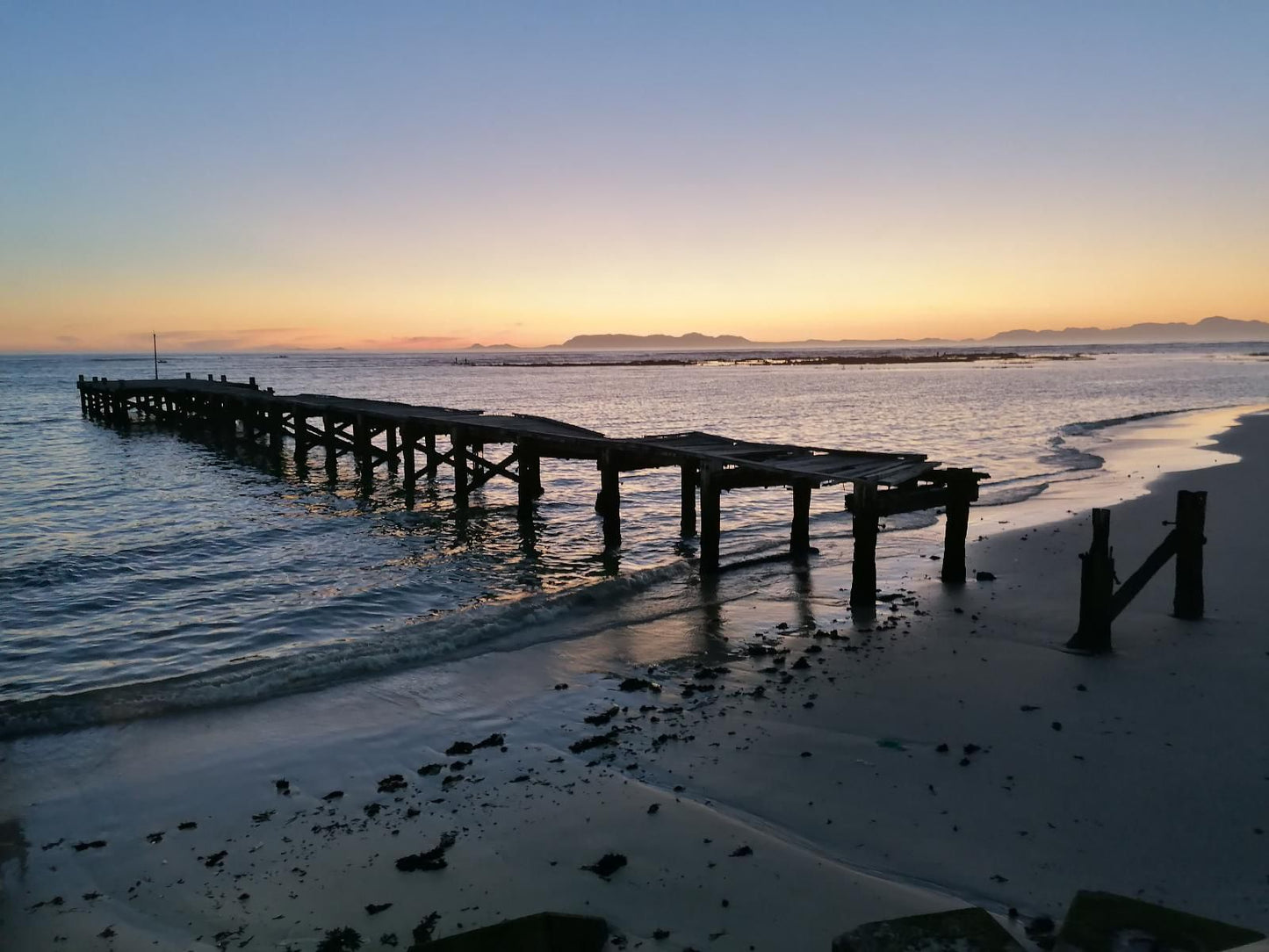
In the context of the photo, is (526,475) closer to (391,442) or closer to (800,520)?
(800,520)

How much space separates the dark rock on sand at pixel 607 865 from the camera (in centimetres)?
511

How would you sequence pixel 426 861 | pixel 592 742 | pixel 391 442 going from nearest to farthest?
pixel 426 861
pixel 592 742
pixel 391 442

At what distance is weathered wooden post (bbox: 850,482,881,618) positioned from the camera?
10695 millimetres

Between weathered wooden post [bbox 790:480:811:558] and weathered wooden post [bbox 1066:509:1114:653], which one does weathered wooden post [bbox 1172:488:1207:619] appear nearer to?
weathered wooden post [bbox 1066:509:1114:653]

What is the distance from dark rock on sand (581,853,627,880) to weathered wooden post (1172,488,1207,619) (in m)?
7.22

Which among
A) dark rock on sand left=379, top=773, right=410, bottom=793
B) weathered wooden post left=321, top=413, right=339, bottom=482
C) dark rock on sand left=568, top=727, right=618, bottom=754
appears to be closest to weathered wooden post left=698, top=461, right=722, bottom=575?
dark rock on sand left=568, top=727, right=618, bottom=754

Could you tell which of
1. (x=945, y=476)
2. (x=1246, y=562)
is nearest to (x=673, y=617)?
(x=945, y=476)

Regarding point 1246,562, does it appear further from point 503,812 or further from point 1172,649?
point 503,812

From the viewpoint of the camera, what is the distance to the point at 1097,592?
331 inches

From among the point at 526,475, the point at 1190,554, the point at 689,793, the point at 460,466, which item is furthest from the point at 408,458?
the point at 1190,554

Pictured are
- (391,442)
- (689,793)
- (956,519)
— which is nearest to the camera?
(689,793)

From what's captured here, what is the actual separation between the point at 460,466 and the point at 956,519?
12.1 m

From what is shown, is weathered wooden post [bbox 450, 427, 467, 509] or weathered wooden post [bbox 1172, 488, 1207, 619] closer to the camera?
weathered wooden post [bbox 1172, 488, 1207, 619]

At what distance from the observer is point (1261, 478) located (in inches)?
706
